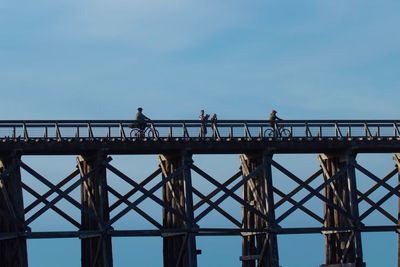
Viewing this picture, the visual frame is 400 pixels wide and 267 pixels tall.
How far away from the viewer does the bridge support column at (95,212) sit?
71.1m

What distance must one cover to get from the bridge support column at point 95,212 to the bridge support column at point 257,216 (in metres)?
7.95

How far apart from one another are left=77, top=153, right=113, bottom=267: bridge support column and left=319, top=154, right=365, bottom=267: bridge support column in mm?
11721

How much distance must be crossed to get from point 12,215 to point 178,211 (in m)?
8.20

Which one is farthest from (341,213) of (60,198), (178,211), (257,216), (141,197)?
(60,198)

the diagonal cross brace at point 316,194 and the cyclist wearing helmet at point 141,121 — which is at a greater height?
the cyclist wearing helmet at point 141,121

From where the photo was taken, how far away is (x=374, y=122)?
256 feet

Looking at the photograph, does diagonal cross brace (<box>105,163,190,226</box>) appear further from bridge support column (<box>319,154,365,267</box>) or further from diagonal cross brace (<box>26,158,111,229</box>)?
bridge support column (<box>319,154,365,267</box>)

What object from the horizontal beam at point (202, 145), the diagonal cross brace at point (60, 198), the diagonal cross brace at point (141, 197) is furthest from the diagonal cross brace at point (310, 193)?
the diagonal cross brace at point (60, 198)

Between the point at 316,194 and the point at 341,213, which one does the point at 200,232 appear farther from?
the point at 341,213

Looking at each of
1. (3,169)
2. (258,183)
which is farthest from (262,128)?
(3,169)

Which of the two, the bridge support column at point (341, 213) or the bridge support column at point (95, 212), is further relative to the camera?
the bridge support column at point (341, 213)

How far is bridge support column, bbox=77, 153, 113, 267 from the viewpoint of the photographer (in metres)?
71.1

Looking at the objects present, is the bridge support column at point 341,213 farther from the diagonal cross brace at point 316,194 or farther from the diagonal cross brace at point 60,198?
the diagonal cross brace at point 60,198

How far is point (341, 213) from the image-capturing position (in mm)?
76188
